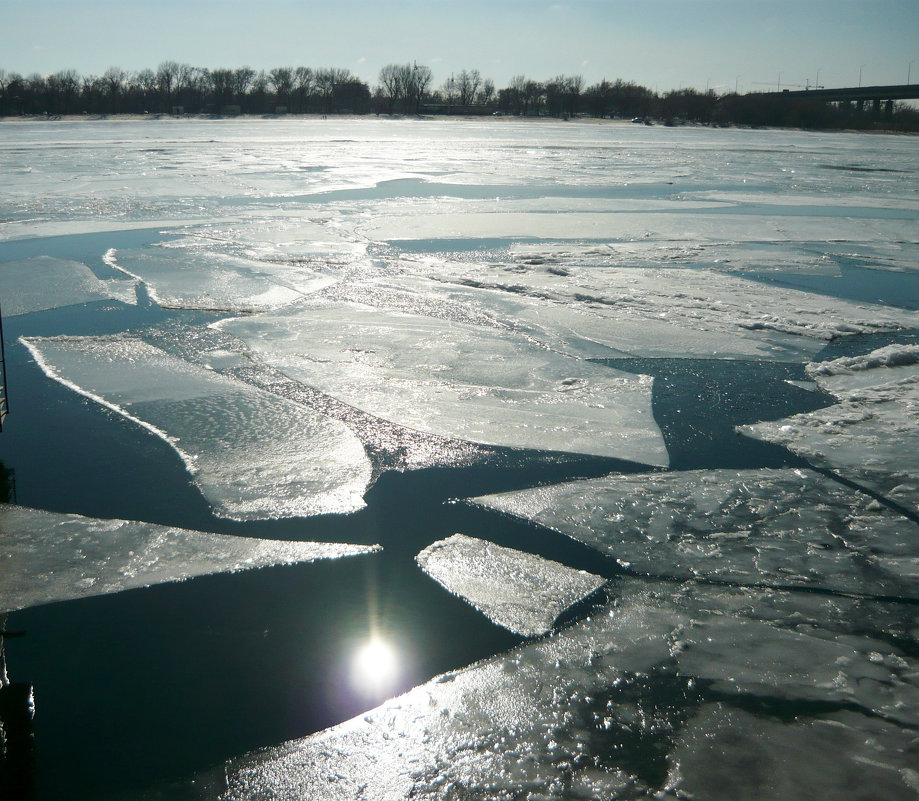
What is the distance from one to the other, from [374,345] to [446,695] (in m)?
3.33

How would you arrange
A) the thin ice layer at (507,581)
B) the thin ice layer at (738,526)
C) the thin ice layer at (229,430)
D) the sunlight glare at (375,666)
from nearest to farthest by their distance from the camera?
1. the sunlight glare at (375,666)
2. the thin ice layer at (507,581)
3. the thin ice layer at (738,526)
4. the thin ice layer at (229,430)

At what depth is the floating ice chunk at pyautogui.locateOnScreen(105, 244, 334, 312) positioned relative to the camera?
6.32 meters

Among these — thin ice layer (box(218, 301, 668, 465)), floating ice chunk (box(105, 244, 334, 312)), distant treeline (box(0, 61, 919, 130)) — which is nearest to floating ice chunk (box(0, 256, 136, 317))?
floating ice chunk (box(105, 244, 334, 312))

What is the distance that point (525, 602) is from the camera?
8.27 ft

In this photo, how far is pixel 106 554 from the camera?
2725 millimetres

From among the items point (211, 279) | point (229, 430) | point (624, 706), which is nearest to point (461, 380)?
point (229, 430)

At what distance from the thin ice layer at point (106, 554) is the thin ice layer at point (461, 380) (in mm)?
1296

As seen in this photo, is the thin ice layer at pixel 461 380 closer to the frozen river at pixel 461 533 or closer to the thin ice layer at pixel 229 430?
the frozen river at pixel 461 533

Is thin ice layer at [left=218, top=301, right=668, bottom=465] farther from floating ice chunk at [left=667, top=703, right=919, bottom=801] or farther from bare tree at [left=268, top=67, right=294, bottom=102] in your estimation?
bare tree at [left=268, top=67, right=294, bottom=102]

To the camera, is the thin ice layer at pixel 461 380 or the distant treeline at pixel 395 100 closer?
the thin ice layer at pixel 461 380

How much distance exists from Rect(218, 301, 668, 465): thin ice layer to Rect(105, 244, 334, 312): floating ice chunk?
65cm

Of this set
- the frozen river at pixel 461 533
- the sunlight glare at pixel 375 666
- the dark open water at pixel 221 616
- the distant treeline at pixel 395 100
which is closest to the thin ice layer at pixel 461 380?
the frozen river at pixel 461 533

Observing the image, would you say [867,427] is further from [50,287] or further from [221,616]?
[50,287]

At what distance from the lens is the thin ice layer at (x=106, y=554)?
2.54m
